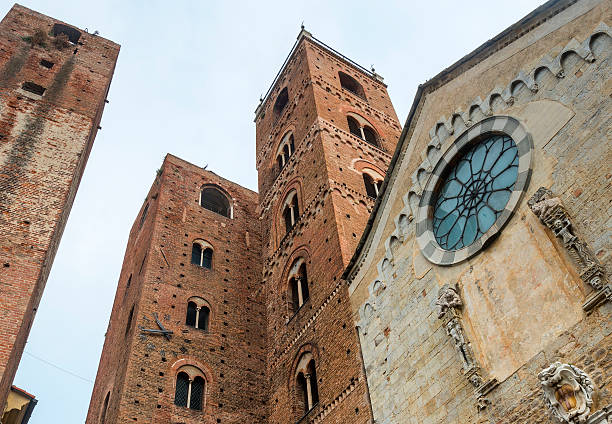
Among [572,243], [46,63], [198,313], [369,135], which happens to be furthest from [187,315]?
[572,243]

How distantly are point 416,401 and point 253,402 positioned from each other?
6218mm

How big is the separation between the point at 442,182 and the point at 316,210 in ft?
17.1

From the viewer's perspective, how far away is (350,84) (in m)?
22.3

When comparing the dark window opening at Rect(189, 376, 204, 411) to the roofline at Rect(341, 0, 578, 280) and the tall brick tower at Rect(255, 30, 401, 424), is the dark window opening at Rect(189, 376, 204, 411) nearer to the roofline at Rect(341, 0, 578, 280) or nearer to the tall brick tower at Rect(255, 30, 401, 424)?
the tall brick tower at Rect(255, 30, 401, 424)

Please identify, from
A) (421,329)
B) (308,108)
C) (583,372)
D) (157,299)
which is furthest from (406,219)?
(308,108)

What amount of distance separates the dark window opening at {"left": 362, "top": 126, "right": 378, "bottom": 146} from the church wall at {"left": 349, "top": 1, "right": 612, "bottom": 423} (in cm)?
809

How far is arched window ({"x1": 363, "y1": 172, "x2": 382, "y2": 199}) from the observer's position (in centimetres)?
1611

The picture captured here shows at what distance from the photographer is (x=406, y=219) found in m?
10.5

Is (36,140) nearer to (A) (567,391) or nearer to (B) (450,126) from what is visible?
(B) (450,126)

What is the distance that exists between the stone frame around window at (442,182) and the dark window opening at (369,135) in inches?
348

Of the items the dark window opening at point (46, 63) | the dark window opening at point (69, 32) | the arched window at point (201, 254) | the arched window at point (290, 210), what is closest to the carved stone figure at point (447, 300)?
the arched window at point (290, 210)

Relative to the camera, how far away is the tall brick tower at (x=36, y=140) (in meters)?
10.0

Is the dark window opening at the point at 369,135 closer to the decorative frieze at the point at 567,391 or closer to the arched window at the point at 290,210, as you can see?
the arched window at the point at 290,210

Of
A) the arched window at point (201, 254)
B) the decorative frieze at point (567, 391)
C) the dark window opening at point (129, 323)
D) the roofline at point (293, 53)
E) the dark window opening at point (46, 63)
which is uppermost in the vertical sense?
the roofline at point (293, 53)
